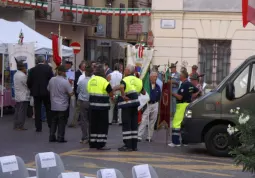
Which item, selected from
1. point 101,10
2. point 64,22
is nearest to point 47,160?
point 101,10

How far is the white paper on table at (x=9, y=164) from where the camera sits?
254 inches

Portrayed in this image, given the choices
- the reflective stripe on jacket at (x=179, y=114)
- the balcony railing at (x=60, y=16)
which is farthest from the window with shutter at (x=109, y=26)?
the reflective stripe on jacket at (x=179, y=114)

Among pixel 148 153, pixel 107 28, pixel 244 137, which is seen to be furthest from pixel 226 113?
pixel 107 28

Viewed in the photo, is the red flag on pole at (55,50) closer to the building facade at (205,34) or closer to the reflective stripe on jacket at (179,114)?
the reflective stripe on jacket at (179,114)

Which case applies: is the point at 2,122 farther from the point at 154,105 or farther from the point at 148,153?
the point at 148,153

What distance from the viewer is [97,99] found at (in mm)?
12867

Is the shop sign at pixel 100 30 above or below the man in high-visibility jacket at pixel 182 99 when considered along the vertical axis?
above

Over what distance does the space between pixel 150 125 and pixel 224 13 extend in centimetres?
1003

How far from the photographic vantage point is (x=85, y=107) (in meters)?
14.2

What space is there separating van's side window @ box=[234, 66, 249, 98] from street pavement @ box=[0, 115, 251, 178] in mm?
1383

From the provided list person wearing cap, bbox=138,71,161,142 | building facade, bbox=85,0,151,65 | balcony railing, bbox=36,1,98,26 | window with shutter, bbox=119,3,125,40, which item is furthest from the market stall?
window with shutter, bbox=119,3,125,40

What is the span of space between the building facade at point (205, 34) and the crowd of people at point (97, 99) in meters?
8.54

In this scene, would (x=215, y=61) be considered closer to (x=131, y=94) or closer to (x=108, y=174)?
(x=131, y=94)

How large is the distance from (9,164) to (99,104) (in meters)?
6.39
